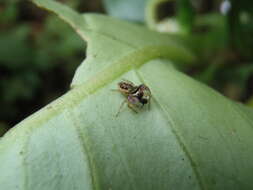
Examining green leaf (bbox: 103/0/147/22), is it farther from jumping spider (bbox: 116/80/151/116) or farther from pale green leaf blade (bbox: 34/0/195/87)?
jumping spider (bbox: 116/80/151/116)

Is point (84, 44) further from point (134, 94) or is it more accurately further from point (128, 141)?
point (128, 141)

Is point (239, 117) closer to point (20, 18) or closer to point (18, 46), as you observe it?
point (18, 46)

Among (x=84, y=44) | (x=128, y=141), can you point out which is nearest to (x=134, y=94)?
(x=128, y=141)

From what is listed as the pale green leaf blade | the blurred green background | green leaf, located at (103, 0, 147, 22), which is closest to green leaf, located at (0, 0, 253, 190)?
the pale green leaf blade

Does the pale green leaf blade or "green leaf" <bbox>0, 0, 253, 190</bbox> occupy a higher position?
the pale green leaf blade

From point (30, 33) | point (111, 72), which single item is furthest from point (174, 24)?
point (30, 33)
